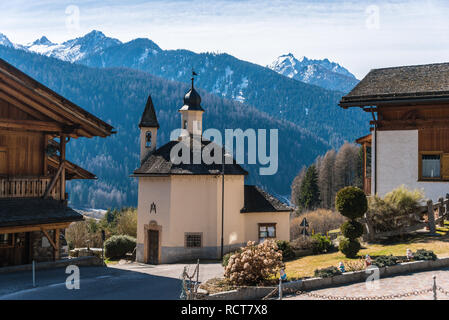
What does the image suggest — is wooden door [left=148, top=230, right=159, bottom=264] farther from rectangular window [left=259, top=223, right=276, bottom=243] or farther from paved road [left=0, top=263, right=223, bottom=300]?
Result: paved road [left=0, top=263, right=223, bottom=300]

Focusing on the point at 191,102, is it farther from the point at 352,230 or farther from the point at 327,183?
the point at 327,183

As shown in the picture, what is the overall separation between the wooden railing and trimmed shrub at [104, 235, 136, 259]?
68.9 feet

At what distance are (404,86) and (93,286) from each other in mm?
19257

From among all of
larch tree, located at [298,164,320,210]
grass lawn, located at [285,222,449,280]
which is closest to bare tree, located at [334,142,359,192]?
larch tree, located at [298,164,320,210]

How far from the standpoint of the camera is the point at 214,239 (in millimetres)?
35062

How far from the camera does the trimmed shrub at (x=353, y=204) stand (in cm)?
2253

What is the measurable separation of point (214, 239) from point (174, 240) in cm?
266

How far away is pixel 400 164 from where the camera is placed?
92.9 ft

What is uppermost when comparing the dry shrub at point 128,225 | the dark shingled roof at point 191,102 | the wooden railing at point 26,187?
the dark shingled roof at point 191,102

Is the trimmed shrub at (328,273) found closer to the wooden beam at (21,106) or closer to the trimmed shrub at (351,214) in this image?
the trimmed shrub at (351,214)

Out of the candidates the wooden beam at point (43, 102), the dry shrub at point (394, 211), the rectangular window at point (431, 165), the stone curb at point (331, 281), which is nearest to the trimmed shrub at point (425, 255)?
the stone curb at point (331, 281)

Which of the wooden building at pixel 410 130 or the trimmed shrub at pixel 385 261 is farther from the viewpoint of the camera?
the wooden building at pixel 410 130

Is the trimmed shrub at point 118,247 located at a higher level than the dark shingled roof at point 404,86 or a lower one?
lower

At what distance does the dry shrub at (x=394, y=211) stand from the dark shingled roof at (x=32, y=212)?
13112mm
